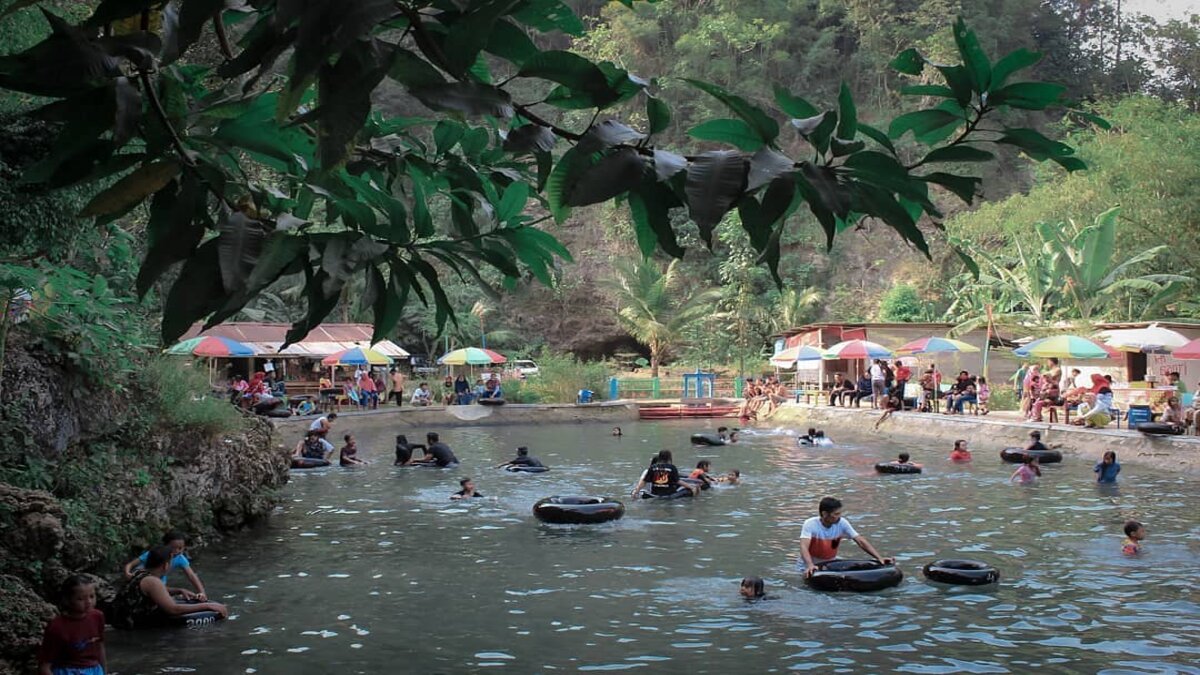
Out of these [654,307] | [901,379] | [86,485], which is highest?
[654,307]

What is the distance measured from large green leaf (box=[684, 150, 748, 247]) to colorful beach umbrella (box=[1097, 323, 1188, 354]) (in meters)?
25.4

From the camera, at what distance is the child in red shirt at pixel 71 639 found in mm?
6656

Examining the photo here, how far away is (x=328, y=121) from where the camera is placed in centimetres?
163

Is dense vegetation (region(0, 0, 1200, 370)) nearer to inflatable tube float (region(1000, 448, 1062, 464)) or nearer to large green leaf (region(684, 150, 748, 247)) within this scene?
large green leaf (region(684, 150, 748, 247))

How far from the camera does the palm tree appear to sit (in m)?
44.0

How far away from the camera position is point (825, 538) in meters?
10.8

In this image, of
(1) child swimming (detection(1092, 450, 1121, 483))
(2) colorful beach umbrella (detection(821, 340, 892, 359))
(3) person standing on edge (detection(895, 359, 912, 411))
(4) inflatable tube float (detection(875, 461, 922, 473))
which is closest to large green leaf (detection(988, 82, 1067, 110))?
(1) child swimming (detection(1092, 450, 1121, 483))

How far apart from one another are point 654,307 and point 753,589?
113ft

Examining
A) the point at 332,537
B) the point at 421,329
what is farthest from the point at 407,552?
the point at 421,329

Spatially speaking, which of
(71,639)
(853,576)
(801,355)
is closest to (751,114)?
(71,639)

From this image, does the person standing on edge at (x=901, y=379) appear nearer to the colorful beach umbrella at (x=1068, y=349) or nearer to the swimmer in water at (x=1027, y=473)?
the colorful beach umbrella at (x=1068, y=349)

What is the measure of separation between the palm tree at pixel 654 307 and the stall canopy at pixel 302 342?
39.9 feet

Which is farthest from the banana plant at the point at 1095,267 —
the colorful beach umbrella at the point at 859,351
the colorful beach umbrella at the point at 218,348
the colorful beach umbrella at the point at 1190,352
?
the colorful beach umbrella at the point at 218,348

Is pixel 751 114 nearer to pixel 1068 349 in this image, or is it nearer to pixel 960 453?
pixel 960 453
